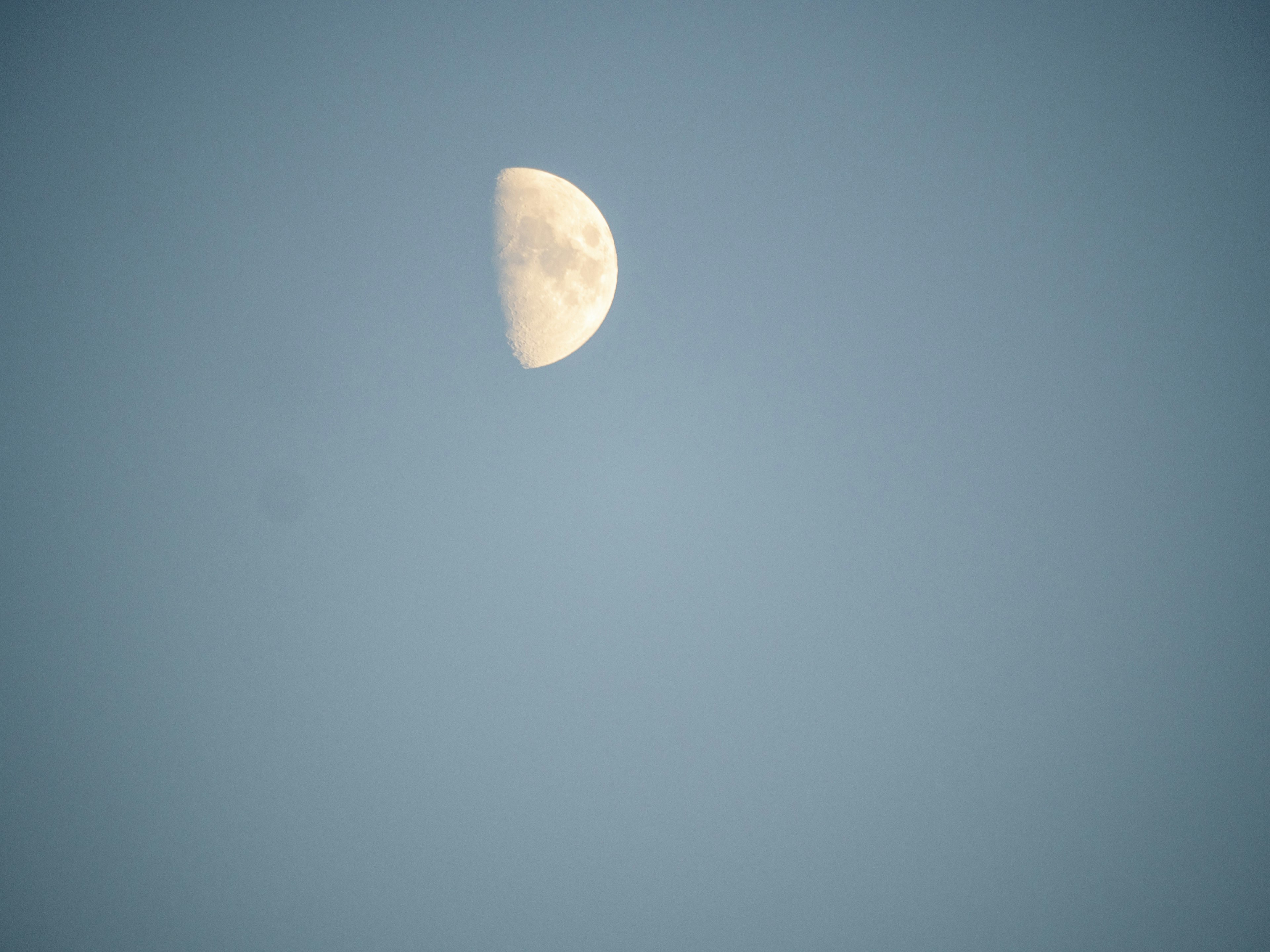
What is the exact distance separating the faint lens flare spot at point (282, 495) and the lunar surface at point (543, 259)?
132 cm

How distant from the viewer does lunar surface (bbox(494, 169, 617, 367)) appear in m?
2.74

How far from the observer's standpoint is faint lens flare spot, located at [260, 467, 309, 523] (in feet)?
8.90

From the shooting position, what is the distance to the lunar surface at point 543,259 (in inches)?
108

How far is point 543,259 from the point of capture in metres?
2.75

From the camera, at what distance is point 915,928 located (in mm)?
2943

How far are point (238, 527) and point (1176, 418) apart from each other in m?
5.10

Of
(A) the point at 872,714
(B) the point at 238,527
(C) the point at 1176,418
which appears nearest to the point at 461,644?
(B) the point at 238,527

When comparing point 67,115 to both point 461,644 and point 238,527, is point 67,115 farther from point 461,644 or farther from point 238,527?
point 461,644

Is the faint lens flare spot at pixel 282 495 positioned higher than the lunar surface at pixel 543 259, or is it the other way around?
the lunar surface at pixel 543 259

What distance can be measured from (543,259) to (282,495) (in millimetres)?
1810

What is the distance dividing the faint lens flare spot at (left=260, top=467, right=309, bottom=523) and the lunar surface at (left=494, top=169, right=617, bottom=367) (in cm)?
132

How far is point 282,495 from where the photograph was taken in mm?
2717

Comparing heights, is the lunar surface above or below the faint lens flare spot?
above

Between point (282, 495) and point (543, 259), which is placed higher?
point (543, 259)
